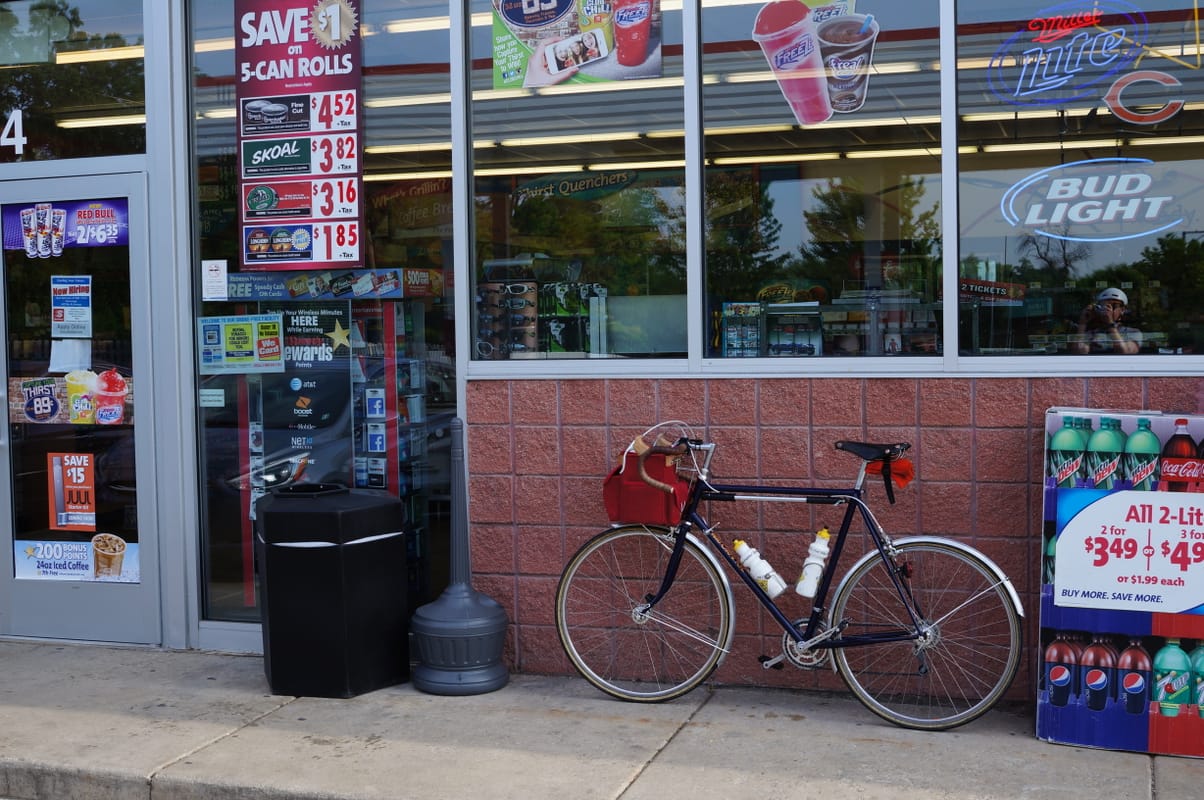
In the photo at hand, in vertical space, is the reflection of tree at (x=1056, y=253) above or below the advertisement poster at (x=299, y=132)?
below

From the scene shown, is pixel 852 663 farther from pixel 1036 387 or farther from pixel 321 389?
pixel 321 389

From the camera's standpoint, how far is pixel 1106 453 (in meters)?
4.77

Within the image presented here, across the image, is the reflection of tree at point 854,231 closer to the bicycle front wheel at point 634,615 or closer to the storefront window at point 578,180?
the storefront window at point 578,180

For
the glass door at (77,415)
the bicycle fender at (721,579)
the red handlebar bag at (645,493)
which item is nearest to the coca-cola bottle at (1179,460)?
the bicycle fender at (721,579)

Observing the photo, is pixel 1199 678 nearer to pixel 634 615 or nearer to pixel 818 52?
pixel 634 615

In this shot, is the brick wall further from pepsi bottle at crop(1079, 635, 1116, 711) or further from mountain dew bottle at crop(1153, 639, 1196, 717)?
mountain dew bottle at crop(1153, 639, 1196, 717)

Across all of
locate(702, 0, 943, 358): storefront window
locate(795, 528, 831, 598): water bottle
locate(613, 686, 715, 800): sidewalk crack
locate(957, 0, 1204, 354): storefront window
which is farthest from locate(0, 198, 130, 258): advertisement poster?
locate(957, 0, 1204, 354): storefront window

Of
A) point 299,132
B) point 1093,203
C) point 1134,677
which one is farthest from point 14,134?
point 1134,677

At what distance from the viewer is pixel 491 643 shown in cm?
565

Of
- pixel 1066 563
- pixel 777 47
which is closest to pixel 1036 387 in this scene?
pixel 1066 563

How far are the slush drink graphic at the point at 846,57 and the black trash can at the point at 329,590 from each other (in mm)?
2700

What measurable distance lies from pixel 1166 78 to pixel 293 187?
13.1 ft

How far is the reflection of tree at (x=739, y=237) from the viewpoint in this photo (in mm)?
5730

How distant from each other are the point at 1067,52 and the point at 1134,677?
2.57m
